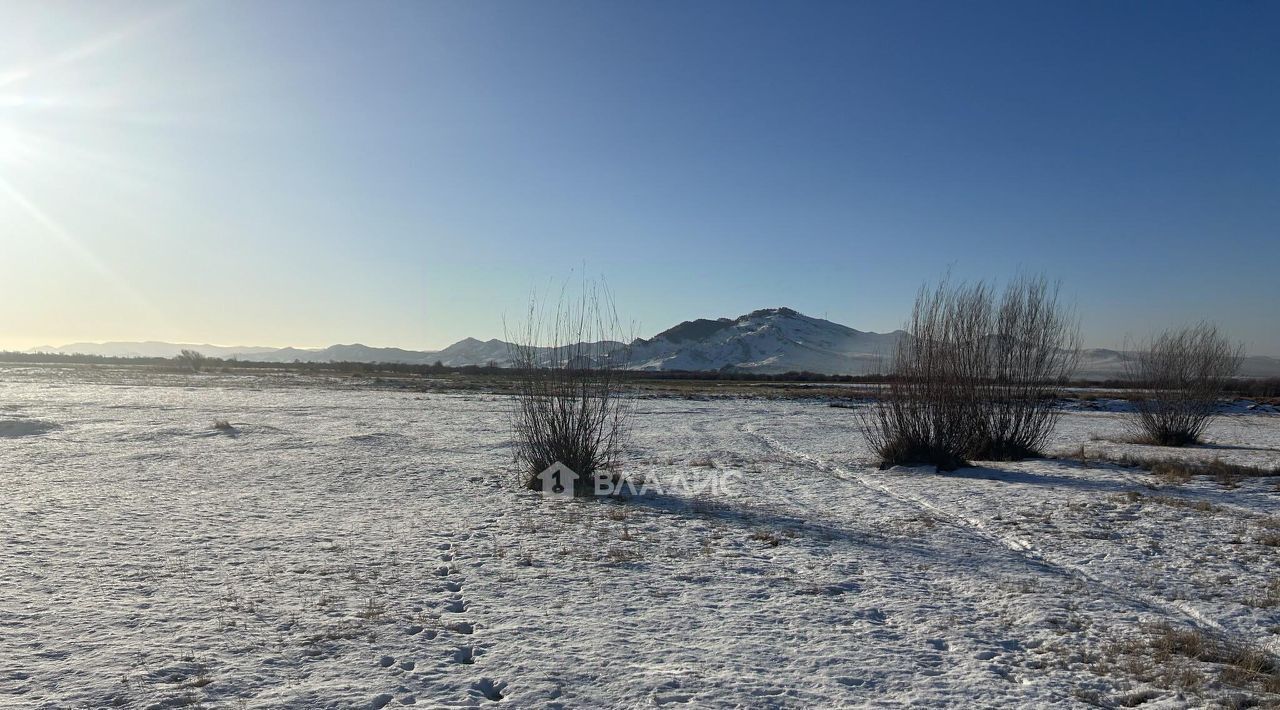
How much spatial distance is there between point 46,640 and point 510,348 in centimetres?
839

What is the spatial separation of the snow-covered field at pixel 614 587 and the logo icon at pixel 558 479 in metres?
0.90

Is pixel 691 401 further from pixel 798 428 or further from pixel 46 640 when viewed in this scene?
pixel 46 640

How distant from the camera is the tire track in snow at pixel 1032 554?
255 inches

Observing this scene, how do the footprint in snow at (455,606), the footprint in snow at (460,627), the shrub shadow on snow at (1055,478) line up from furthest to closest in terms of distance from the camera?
1. the shrub shadow on snow at (1055,478)
2. the footprint in snow at (455,606)
3. the footprint in snow at (460,627)

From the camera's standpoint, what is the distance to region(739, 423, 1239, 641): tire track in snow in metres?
6.48

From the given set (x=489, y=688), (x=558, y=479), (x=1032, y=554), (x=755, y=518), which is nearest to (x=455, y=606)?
(x=489, y=688)

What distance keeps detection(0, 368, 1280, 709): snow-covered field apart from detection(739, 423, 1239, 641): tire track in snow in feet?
0.18

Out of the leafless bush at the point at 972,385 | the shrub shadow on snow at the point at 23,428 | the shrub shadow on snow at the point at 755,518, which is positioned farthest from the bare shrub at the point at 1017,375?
the shrub shadow on snow at the point at 23,428

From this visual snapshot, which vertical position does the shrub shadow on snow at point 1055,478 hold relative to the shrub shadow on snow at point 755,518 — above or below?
above

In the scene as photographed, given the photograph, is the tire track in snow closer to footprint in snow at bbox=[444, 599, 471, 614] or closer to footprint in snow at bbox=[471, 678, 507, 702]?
footprint in snow at bbox=[471, 678, 507, 702]

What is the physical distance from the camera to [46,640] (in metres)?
5.36

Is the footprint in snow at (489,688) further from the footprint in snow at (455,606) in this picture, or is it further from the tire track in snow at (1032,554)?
the tire track in snow at (1032,554)
